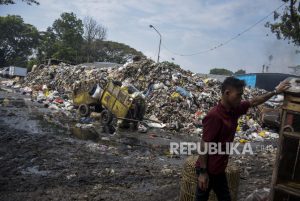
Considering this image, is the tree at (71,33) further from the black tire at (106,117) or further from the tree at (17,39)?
the black tire at (106,117)

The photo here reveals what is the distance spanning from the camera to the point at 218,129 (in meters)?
3.17

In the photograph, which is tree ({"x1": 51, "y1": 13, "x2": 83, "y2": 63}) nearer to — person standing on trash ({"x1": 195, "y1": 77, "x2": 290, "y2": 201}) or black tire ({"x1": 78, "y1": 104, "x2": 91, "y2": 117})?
black tire ({"x1": 78, "y1": 104, "x2": 91, "y2": 117})

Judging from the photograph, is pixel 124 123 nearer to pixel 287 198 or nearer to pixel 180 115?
pixel 180 115

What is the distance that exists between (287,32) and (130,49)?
39.5 metres

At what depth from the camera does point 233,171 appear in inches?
167

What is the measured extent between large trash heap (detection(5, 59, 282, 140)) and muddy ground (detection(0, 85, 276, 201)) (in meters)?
4.22

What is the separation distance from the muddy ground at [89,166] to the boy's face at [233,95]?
2705 mm

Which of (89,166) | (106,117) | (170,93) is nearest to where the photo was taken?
(89,166)

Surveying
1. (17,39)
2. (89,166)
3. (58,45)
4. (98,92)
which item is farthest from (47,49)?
(89,166)

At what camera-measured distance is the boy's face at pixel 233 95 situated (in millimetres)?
3229

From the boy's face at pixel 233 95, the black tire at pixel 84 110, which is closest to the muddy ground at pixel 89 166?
the boy's face at pixel 233 95

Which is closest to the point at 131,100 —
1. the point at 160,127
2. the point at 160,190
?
the point at 160,127

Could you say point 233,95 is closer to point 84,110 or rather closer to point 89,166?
point 89,166

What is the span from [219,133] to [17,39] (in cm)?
6235
